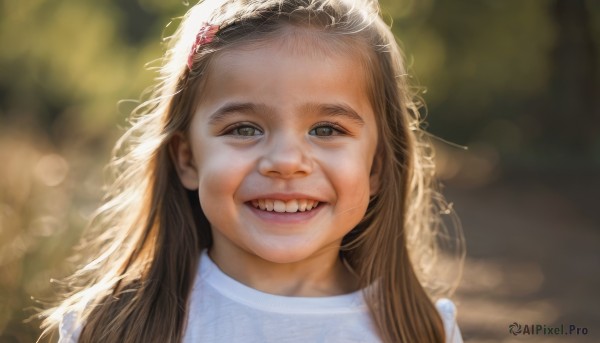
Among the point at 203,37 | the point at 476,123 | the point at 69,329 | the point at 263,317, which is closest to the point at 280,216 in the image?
the point at 263,317

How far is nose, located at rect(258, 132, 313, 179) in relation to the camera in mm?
2150

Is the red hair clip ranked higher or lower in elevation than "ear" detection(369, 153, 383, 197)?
higher

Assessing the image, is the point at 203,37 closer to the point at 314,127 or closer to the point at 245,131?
the point at 245,131

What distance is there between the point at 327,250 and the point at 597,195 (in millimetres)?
6940

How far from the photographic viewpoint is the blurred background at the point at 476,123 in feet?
17.4

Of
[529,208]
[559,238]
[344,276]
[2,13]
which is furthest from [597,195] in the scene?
[344,276]

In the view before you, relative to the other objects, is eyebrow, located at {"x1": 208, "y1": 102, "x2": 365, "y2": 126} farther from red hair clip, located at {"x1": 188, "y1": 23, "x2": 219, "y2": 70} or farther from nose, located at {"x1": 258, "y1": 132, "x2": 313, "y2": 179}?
red hair clip, located at {"x1": 188, "y1": 23, "x2": 219, "y2": 70}

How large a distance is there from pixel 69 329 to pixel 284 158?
2.60 feet

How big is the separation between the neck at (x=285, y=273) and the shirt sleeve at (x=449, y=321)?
0.95 feet

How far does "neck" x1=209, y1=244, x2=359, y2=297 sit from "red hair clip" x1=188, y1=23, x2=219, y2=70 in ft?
1.87

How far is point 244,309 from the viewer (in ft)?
7.53

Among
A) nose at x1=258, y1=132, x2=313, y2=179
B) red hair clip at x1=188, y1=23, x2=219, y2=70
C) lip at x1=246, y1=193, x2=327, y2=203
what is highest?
red hair clip at x1=188, y1=23, x2=219, y2=70

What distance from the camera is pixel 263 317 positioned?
228 cm

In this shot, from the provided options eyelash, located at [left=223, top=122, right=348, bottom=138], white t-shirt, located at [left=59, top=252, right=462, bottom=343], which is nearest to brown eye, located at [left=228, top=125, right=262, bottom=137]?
eyelash, located at [left=223, top=122, right=348, bottom=138]
